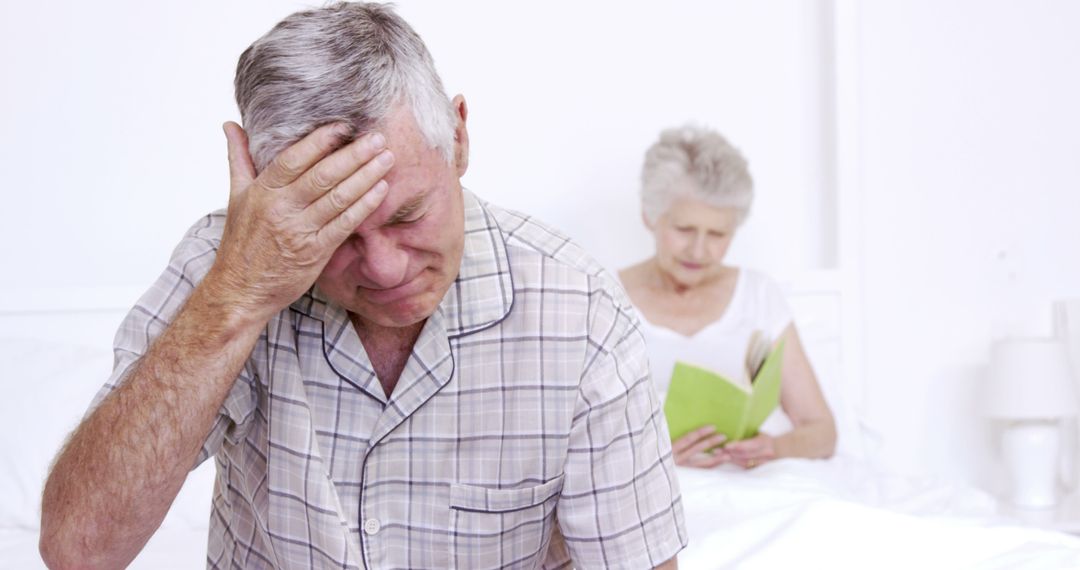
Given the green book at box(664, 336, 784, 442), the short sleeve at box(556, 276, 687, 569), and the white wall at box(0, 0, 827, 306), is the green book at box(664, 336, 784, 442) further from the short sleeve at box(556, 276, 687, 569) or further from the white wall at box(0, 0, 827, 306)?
the short sleeve at box(556, 276, 687, 569)

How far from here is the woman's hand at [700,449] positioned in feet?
7.25

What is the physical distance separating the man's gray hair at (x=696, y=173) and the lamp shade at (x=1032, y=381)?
886mm

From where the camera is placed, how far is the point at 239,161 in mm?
991

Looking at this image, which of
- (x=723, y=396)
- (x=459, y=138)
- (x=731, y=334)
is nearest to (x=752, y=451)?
(x=723, y=396)

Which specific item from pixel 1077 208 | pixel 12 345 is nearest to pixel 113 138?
pixel 12 345

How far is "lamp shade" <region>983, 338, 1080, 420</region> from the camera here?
9.36ft

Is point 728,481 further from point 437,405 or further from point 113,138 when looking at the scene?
point 113,138

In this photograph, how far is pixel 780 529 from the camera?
161 cm

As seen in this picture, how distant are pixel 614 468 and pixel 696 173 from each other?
150 centimetres

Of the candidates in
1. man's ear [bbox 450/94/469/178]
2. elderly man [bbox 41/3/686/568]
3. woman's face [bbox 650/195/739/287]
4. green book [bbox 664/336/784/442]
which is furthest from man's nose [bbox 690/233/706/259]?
man's ear [bbox 450/94/469/178]

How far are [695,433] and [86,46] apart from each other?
1603mm

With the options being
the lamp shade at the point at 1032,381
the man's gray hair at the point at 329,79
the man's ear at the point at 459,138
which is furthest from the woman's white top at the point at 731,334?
the man's gray hair at the point at 329,79

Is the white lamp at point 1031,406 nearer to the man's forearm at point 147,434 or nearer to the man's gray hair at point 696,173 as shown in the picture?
the man's gray hair at point 696,173

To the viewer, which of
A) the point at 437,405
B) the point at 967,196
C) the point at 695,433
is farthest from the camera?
the point at 967,196
